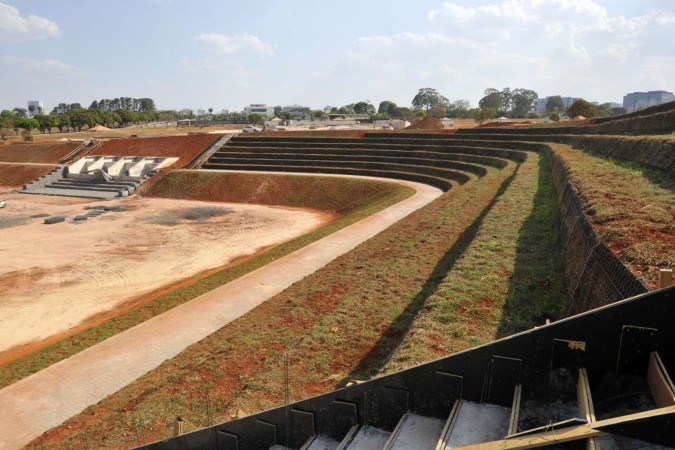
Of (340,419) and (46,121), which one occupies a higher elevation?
(46,121)

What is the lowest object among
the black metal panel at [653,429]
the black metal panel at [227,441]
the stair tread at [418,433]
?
the black metal panel at [227,441]

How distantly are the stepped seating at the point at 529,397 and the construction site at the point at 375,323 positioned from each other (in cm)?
2

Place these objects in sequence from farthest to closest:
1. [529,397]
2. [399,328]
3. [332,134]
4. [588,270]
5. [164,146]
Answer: [164,146] < [332,134] < [399,328] < [588,270] < [529,397]

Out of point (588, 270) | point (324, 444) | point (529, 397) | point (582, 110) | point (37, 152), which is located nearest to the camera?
point (529, 397)

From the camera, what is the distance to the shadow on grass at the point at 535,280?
7932 millimetres


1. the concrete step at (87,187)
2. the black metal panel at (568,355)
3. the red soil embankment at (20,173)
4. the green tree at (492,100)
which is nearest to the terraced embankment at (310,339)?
the black metal panel at (568,355)

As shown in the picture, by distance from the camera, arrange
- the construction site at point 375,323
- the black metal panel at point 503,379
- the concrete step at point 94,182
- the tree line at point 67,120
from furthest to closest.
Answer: the tree line at point 67,120, the concrete step at point 94,182, the black metal panel at point 503,379, the construction site at point 375,323

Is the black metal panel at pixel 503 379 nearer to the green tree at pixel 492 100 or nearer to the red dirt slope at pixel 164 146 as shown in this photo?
the red dirt slope at pixel 164 146

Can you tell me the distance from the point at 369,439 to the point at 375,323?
17.0 ft

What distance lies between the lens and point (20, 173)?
48969mm

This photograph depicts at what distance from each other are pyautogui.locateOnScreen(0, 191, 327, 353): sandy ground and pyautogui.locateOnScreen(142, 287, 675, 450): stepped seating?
1294cm

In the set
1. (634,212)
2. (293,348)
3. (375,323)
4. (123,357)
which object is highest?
(634,212)

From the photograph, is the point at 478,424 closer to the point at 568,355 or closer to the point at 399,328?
the point at 568,355

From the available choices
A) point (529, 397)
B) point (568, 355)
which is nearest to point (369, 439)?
point (529, 397)
